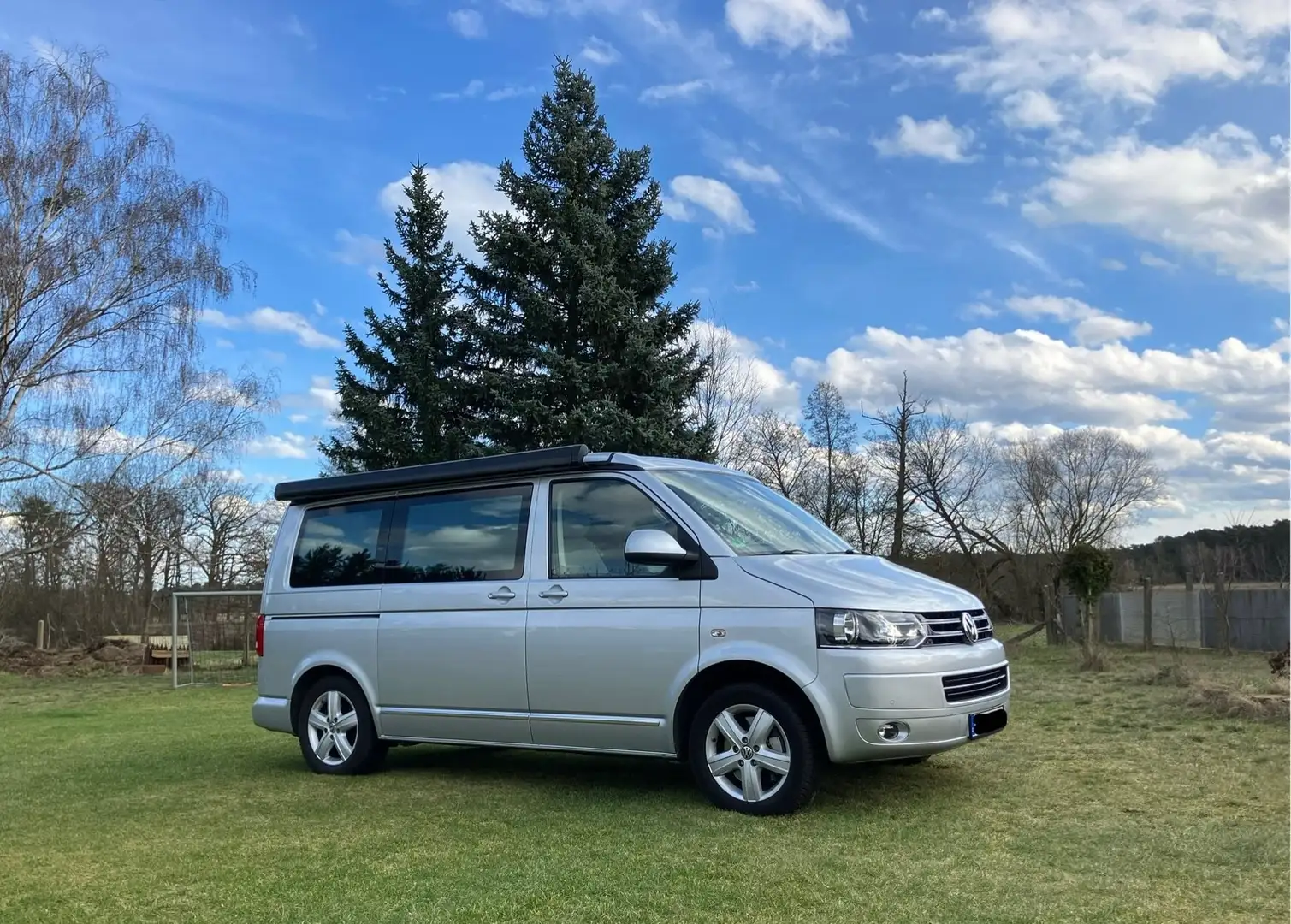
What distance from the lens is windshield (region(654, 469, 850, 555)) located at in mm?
6363

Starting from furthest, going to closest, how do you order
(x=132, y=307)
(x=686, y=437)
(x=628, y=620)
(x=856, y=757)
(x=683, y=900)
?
(x=132, y=307) → (x=686, y=437) → (x=628, y=620) → (x=856, y=757) → (x=683, y=900)

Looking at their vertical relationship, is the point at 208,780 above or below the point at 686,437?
below

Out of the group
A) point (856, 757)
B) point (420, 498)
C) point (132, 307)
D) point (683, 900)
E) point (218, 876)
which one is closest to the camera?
point (683, 900)

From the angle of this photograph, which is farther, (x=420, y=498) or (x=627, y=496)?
(x=420, y=498)

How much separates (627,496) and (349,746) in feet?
9.49

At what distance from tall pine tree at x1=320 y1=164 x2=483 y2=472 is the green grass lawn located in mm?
12486

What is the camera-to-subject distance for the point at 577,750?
654 centimetres

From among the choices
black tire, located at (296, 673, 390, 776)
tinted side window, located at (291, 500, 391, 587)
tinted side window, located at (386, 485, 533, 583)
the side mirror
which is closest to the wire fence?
tinted side window, located at (291, 500, 391, 587)

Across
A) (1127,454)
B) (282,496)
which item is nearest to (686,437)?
Answer: (282,496)

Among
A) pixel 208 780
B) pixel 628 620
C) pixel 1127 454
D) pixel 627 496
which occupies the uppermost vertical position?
pixel 1127 454

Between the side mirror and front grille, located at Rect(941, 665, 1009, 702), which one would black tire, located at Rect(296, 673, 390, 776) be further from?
front grille, located at Rect(941, 665, 1009, 702)

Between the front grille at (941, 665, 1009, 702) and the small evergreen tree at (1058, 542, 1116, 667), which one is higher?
the small evergreen tree at (1058, 542, 1116, 667)

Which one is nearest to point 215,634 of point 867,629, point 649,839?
point 649,839

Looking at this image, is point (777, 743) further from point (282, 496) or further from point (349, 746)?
point (282, 496)
